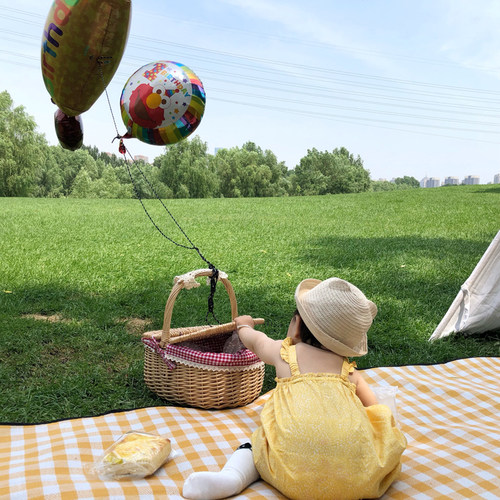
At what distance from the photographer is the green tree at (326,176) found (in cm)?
4681

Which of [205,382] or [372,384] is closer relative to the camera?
[205,382]

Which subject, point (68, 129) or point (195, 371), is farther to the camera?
point (68, 129)

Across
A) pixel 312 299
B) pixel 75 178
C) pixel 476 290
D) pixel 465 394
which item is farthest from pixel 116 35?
pixel 75 178

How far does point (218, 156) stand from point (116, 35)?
4505cm

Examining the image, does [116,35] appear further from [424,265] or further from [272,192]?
[272,192]

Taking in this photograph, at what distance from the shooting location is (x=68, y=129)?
3.11 meters

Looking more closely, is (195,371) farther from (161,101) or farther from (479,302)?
(479,302)

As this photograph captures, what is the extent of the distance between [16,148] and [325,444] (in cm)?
3412

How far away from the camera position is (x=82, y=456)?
2359mm

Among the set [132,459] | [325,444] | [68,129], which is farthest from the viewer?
[68,129]

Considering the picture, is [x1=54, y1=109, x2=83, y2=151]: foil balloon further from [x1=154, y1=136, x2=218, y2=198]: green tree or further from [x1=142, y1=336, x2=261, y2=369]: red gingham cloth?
[x1=154, y1=136, x2=218, y2=198]: green tree

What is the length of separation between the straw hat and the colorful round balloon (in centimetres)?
152

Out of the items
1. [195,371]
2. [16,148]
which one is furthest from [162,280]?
[16,148]

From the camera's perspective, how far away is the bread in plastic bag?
218cm
